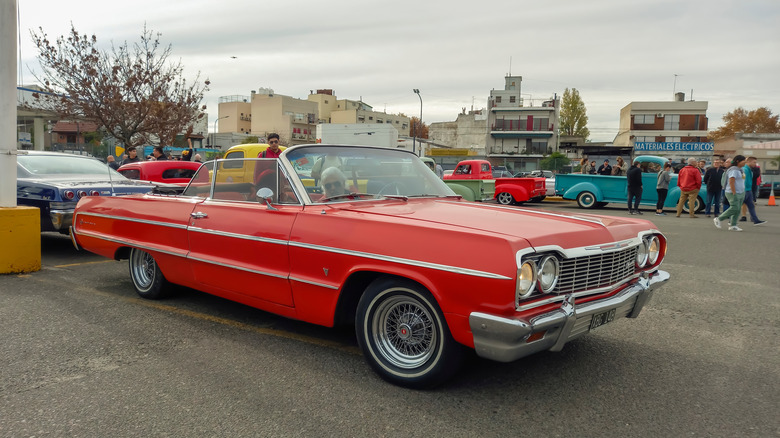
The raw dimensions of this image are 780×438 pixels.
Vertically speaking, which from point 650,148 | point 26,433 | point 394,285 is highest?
point 650,148

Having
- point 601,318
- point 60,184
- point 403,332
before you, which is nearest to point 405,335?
point 403,332

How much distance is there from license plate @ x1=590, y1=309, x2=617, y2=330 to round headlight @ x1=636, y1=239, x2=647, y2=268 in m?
0.64

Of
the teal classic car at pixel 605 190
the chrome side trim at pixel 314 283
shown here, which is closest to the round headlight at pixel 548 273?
the chrome side trim at pixel 314 283

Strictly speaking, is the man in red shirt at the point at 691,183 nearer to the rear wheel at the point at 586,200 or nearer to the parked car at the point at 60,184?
the rear wheel at the point at 586,200

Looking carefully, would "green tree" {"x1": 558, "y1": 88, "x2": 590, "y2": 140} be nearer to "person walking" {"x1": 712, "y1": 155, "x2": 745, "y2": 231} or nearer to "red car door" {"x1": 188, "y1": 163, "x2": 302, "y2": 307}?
"person walking" {"x1": 712, "y1": 155, "x2": 745, "y2": 231}

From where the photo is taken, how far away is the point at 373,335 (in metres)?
3.32

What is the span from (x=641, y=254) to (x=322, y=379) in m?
2.28

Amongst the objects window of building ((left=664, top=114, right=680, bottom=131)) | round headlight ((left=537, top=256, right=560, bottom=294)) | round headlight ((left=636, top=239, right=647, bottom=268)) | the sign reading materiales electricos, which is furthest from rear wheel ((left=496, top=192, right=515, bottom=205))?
window of building ((left=664, top=114, right=680, bottom=131))

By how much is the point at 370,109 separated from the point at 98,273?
321 ft

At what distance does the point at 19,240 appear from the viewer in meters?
6.33

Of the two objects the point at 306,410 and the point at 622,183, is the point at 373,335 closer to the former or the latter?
the point at 306,410

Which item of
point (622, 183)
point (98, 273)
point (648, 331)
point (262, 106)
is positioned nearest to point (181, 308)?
point (98, 273)

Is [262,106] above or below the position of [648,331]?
above

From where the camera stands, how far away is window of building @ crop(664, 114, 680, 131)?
63.8 metres
